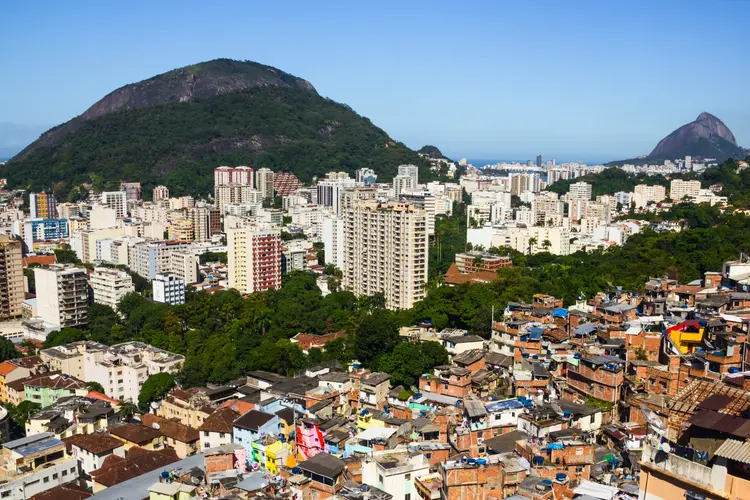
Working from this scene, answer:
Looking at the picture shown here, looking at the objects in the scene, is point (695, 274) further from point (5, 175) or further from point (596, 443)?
point (5, 175)

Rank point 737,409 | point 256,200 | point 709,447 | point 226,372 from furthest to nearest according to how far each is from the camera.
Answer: point 256,200 < point 226,372 < point 737,409 < point 709,447

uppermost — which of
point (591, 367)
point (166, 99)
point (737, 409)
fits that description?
point (166, 99)

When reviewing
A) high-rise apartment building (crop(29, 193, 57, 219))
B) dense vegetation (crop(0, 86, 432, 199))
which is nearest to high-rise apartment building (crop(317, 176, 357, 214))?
dense vegetation (crop(0, 86, 432, 199))

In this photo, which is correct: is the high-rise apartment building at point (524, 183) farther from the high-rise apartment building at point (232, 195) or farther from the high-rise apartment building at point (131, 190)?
the high-rise apartment building at point (131, 190)

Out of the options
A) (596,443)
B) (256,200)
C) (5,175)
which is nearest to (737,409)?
(596,443)

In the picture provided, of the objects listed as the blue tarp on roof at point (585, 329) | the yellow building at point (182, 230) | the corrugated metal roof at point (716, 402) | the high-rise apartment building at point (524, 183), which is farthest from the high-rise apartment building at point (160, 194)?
the corrugated metal roof at point (716, 402)

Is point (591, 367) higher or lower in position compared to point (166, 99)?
lower

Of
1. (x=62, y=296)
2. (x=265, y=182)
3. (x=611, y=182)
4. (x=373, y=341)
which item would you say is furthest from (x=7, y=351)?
(x=611, y=182)

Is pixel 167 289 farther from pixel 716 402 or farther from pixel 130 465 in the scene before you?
pixel 716 402
